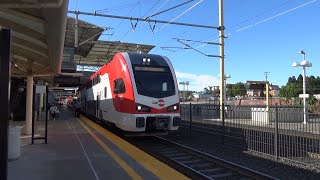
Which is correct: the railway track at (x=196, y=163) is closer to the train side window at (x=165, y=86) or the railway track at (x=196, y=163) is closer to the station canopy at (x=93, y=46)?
the train side window at (x=165, y=86)

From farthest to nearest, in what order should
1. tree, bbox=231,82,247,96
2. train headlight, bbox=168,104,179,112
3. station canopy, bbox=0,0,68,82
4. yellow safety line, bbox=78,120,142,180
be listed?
tree, bbox=231,82,247,96 → train headlight, bbox=168,104,179,112 → yellow safety line, bbox=78,120,142,180 → station canopy, bbox=0,0,68,82

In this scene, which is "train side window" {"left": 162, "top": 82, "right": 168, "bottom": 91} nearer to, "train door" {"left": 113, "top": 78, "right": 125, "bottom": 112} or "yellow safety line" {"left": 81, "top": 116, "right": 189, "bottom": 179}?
"train door" {"left": 113, "top": 78, "right": 125, "bottom": 112}

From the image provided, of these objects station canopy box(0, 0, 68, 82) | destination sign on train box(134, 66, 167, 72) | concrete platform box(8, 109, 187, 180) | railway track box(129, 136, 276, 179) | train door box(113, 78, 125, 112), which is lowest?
railway track box(129, 136, 276, 179)

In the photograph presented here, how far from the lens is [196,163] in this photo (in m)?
10.4

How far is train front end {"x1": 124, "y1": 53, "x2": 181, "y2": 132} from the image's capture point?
1359 cm

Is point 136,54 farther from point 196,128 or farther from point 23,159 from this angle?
point 23,159

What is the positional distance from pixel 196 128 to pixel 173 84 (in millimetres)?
2683

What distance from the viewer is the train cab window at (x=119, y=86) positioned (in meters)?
14.4

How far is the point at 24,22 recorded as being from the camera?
8.59 m

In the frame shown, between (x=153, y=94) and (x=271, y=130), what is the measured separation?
4789 mm

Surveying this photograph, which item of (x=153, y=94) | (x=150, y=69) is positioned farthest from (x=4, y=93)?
(x=150, y=69)

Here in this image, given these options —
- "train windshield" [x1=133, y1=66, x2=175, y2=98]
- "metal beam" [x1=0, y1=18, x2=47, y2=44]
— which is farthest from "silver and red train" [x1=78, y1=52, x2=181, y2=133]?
"metal beam" [x1=0, y1=18, x2=47, y2=44]

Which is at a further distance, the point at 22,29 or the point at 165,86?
the point at 165,86

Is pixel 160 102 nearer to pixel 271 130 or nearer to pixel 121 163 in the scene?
pixel 271 130
